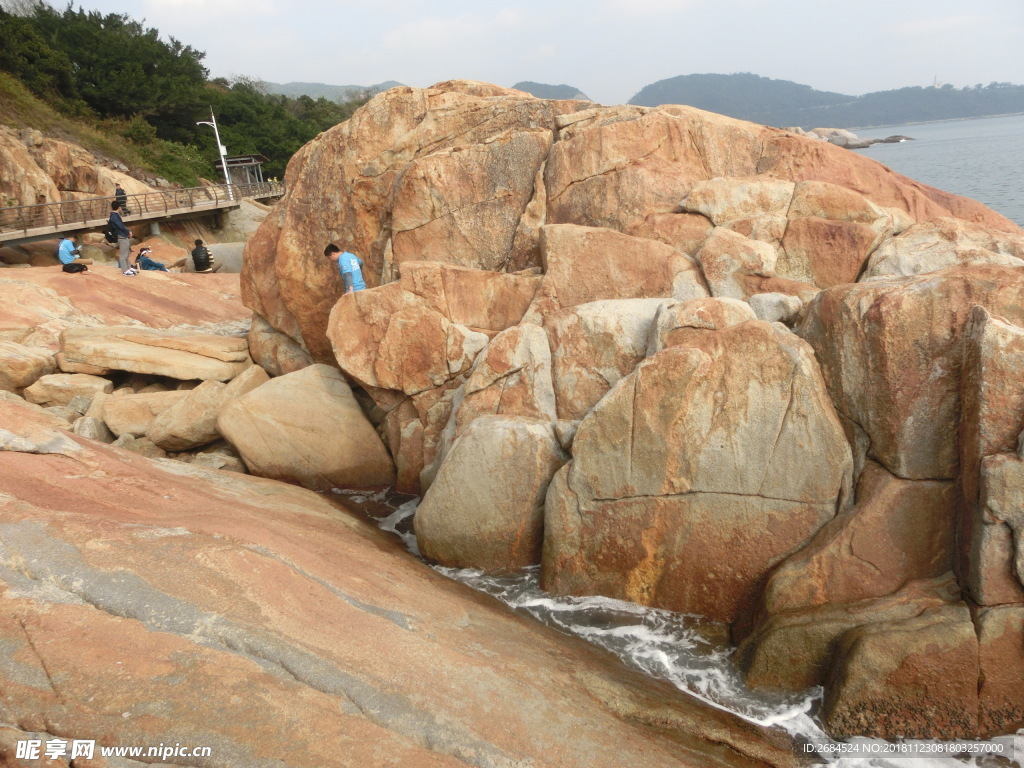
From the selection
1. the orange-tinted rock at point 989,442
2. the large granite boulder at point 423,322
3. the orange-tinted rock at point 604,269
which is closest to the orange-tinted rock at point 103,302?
the large granite boulder at point 423,322

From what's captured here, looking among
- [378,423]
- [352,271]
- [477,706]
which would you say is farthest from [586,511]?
[352,271]

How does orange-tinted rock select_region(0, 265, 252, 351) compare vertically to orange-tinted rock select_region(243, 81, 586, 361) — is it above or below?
below

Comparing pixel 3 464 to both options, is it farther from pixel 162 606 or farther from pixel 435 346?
pixel 435 346

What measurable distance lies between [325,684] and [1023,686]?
15.1 feet

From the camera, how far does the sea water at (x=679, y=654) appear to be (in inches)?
186

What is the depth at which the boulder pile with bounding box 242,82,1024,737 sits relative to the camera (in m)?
5.05

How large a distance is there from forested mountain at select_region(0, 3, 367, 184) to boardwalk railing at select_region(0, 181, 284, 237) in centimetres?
657

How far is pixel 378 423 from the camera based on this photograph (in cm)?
1003

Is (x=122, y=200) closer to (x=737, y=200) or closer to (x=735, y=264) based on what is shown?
(x=737, y=200)

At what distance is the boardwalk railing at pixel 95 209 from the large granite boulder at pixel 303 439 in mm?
14990

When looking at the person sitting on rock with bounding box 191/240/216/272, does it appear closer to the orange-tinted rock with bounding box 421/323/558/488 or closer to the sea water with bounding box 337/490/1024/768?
the orange-tinted rock with bounding box 421/323/558/488

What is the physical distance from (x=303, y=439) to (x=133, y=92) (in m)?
34.8

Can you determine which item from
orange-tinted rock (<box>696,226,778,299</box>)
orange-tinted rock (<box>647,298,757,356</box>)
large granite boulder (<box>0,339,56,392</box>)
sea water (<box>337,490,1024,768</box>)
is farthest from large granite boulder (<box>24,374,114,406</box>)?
orange-tinted rock (<box>696,226,778,299</box>)

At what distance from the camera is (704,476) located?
20.3 feet
